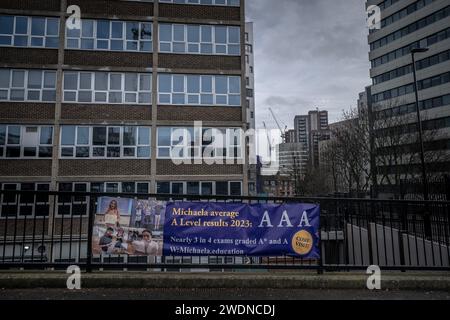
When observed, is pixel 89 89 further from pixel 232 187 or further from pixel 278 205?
pixel 278 205

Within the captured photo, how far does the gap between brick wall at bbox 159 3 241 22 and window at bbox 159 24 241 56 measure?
75 centimetres

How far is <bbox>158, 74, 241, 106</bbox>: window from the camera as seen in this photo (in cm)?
2309

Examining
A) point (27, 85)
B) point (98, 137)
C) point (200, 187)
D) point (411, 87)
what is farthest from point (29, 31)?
point (411, 87)

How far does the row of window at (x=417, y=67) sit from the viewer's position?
47906mm

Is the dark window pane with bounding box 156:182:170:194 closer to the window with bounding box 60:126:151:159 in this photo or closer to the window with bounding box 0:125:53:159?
the window with bounding box 60:126:151:159

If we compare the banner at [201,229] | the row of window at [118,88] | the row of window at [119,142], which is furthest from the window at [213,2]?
the banner at [201,229]

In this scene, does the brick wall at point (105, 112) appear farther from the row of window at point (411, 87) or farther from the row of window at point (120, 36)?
the row of window at point (411, 87)

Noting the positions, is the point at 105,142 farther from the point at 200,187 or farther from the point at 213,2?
the point at 213,2

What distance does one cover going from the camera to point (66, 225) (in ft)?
69.9

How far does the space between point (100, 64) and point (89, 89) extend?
77.0 inches

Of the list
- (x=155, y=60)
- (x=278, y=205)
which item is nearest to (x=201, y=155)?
(x=155, y=60)

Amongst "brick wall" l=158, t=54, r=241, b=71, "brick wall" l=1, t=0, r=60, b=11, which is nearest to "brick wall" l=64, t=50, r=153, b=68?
"brick wall" l=158, t=54, r=241, b=71

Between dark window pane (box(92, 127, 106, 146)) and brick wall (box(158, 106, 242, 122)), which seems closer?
dark window pane (box(92, 127, 106, 146))
